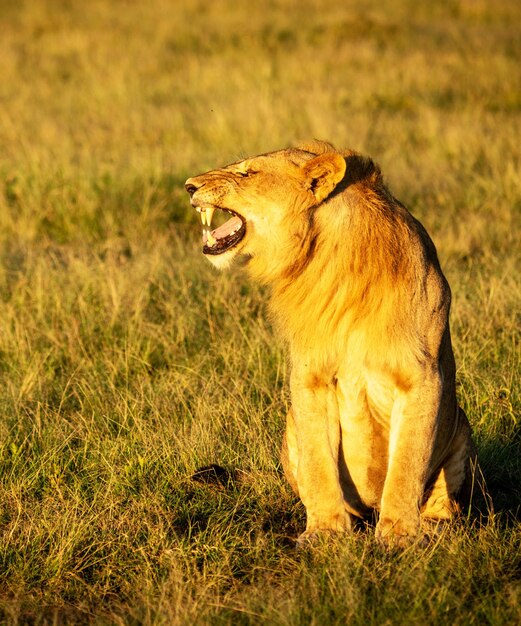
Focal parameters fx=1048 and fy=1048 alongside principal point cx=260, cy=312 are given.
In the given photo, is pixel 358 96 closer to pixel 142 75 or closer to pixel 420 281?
pixel 142 75

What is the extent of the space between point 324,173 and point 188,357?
2.34 metres

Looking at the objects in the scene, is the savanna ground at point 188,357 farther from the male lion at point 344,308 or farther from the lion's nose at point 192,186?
the lion's nose at point 192,186

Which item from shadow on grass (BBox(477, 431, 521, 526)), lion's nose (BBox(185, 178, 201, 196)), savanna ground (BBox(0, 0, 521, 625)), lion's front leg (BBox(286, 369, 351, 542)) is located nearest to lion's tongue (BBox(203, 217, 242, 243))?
lion's nose (BBox(185, 178, 201, 196))

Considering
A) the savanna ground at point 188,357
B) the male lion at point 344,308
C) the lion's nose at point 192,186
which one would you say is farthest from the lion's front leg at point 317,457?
the lion's nose at point 192,186

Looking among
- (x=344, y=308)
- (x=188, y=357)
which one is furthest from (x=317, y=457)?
(x=188, y=357)

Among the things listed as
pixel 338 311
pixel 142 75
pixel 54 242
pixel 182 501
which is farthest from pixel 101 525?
pixel 142 75

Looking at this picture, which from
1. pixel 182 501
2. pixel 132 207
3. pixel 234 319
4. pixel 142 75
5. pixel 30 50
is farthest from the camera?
pixel 30 50

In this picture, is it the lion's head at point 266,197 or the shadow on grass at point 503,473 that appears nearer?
the lion's head at point 266,197

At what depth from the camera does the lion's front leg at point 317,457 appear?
381cm

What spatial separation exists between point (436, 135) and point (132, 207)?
3.86 m

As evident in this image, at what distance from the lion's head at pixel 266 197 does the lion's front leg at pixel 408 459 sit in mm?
685

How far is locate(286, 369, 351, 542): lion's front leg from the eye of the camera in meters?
3.81

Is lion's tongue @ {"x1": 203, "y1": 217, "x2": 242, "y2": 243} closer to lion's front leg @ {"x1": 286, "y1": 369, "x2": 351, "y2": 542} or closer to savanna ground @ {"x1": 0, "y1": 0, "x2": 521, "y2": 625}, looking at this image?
lion's front leg @ {"x1": 286, "y1": 369, "x2": 351, "y2": 542}

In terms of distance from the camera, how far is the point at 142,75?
47.1ft
